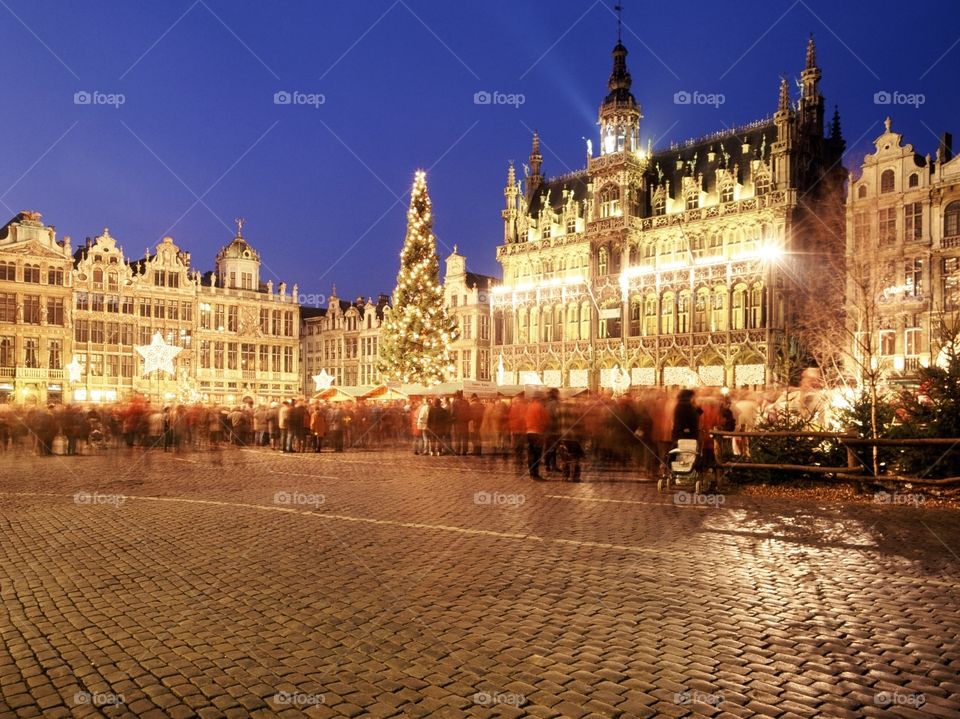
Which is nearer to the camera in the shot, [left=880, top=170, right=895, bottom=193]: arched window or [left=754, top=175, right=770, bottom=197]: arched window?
[left=880, top=170, right=895, bottom=193]: arched window

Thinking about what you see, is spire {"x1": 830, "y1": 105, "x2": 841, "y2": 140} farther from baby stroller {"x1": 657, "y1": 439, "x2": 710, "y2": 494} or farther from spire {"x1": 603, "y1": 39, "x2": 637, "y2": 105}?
baby stroller {"x1": 657, "y1": 439, "x2": 710, "y2": 494}

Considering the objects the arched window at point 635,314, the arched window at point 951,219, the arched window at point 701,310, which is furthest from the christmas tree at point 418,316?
the arched window at point 951,219

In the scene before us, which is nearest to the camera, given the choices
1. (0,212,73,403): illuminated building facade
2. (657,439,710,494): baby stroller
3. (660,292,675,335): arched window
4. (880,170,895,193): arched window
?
(657,439,710,494): baby stroller

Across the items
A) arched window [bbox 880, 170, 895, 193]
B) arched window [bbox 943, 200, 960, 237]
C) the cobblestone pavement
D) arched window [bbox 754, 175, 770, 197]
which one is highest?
arched window [bbox 754, 175, 770, 197]

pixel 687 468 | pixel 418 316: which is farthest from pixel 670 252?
pixel 687 468

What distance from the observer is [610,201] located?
187 feet

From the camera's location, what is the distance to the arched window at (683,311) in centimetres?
5159

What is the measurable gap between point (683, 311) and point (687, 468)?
129ft

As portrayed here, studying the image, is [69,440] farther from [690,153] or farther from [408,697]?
[690,153]

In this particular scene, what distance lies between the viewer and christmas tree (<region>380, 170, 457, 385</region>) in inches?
1614

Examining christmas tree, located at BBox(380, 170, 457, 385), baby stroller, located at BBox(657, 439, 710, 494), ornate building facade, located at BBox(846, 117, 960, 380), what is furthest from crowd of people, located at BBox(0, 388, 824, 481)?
ornate building facade, located at BBox(846, 117, 960, 380)

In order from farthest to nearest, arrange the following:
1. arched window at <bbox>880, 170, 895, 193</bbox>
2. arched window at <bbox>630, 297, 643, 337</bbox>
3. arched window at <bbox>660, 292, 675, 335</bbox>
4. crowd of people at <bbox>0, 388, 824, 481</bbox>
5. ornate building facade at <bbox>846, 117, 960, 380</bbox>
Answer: arched window at <bbox>630, 297, 643, 337</bbox>
arched window at <bbox>660, 292, 675, 335</bbox>
arched window at <bbox>880, 170, 895, 193</bbox>
ornate building facade at <bbox>846, 117, 960, 380</bbox>
crowd of people at <bbox>0, 388, 824, 481</bbox>

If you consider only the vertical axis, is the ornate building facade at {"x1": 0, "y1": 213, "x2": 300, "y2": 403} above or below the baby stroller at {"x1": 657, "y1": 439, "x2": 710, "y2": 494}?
above

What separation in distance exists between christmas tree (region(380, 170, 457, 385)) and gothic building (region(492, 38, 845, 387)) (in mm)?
13470
